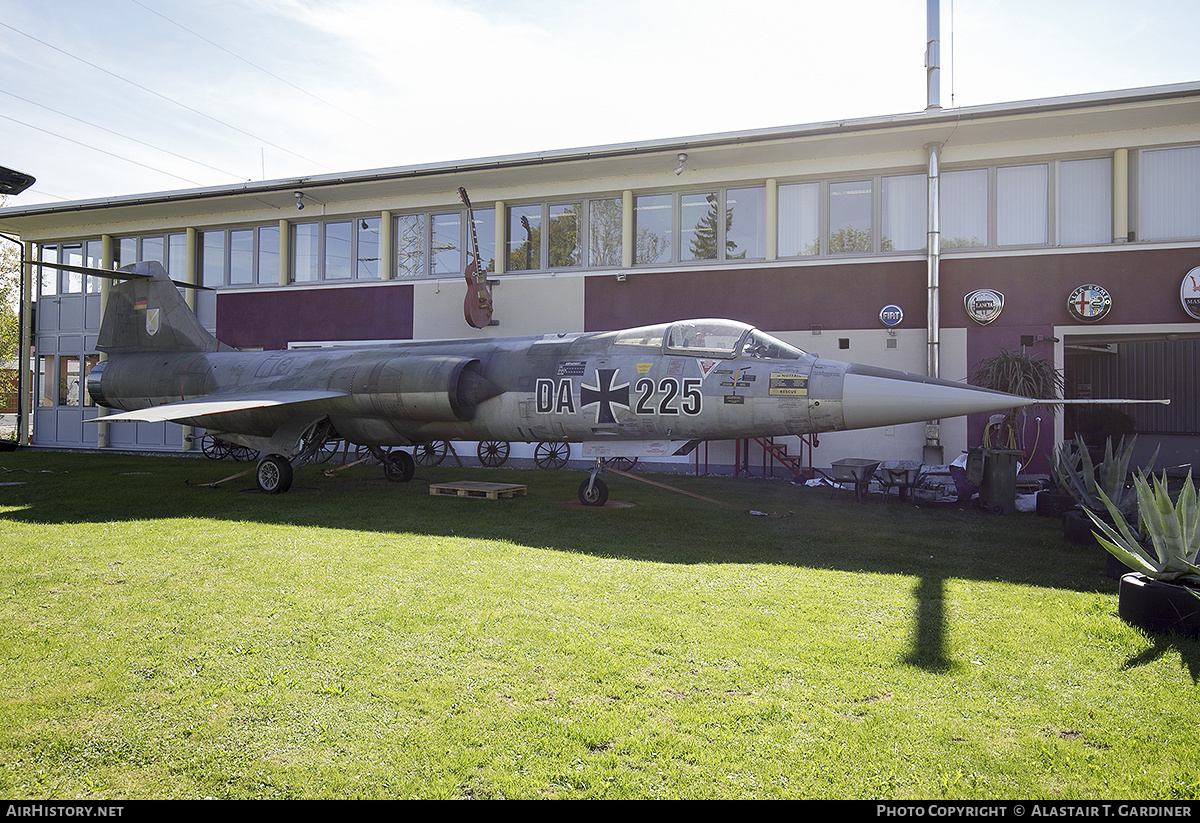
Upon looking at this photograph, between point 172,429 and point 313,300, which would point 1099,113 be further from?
point 172,429

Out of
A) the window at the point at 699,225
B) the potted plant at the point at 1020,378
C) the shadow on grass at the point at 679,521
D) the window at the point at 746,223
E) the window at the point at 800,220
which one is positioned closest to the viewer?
the shadow on grass at the point at 679,521

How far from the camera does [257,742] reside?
3.35 meters

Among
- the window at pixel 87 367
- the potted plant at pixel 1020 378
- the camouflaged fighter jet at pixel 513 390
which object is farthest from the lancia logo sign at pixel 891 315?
the window at pixel 87 367

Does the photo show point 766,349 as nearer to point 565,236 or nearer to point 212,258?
point 565,236

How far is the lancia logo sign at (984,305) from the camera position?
14.4 metres

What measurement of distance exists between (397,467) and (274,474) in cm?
268

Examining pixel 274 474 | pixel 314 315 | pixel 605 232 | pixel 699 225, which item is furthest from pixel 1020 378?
pixel 314 315

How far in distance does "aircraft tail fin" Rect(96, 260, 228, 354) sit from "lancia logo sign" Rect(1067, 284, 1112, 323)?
1789 centimetres

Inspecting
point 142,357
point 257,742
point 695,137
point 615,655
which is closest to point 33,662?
point 257,742

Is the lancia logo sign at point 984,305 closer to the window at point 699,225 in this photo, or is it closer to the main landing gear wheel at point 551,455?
the window at point 699,225

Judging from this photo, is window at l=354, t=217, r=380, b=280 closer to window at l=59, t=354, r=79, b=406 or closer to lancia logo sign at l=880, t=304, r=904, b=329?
window at l=59, t=354, r=79, b=406

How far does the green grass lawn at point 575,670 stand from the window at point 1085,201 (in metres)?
9.06

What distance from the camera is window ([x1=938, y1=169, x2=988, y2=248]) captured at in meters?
14.9

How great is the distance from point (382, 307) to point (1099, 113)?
1652 cm
